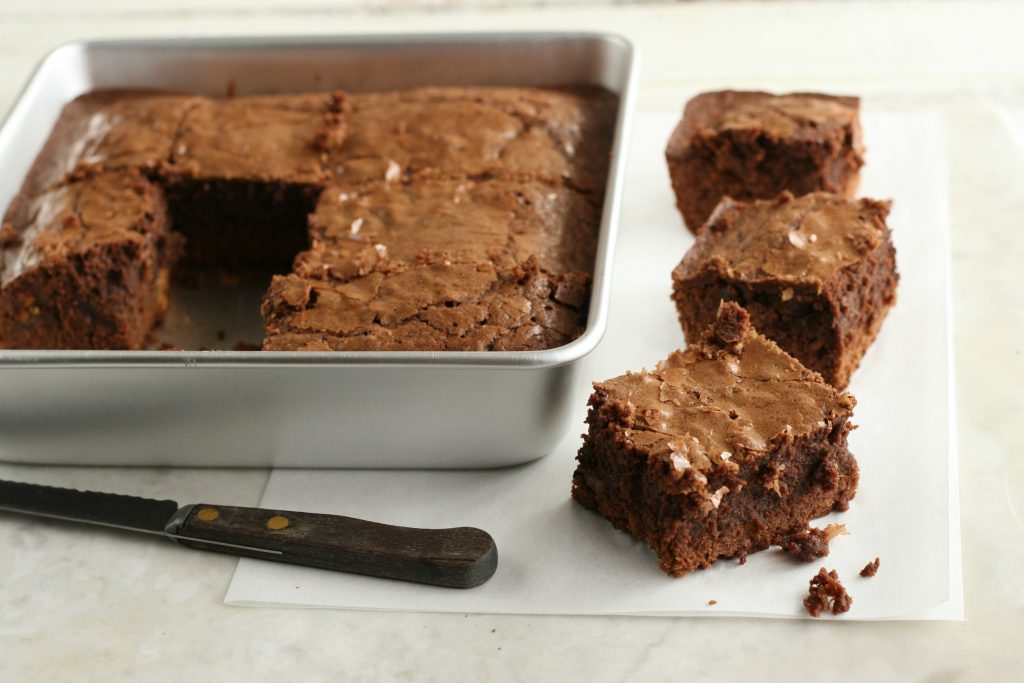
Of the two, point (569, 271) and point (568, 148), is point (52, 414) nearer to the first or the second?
point (569, 271)

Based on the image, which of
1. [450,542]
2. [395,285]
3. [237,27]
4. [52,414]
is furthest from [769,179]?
[237,27]

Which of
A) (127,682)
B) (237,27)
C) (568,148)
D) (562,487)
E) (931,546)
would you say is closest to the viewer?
(127,682)

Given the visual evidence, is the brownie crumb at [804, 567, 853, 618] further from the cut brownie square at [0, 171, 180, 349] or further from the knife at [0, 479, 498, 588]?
the cut brownie square at [0, 171, 180, 349]

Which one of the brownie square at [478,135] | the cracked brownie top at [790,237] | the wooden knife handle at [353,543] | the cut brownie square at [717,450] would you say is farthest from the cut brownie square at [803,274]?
the wooden knife handle at [353,543]

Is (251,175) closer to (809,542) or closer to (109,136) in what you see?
(109,136)

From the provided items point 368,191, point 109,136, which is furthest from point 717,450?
point 109,136

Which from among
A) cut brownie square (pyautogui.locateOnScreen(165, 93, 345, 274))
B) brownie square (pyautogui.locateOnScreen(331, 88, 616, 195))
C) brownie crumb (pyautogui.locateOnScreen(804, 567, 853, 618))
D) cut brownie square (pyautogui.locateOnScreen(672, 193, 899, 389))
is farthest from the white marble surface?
brownie square (pyautogui.locateOnScreen(331, 88, 616, 195))
